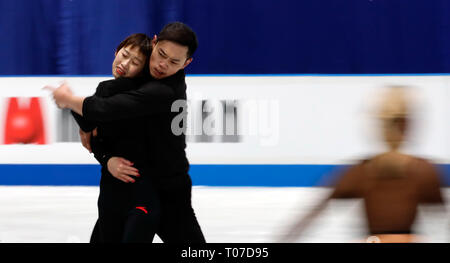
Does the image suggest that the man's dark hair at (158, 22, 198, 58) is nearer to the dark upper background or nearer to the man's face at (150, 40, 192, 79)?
the man's face at (150, 40, 192, 79)

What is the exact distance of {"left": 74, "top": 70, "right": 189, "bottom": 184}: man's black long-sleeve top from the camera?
2600mm

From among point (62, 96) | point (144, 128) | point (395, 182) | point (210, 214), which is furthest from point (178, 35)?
point (210, 214)

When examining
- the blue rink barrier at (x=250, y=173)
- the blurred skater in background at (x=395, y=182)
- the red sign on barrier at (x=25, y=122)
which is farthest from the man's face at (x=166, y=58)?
the red sign on barrier at (x=25, y=122)

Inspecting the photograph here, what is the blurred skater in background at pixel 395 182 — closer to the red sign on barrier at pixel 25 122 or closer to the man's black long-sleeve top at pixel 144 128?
the man's black long-sleeve top at pixel 144 128

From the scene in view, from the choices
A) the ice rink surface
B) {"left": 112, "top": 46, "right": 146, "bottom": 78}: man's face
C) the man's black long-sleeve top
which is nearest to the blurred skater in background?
the man's black long-sleeve top

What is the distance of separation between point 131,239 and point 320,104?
4761 mm

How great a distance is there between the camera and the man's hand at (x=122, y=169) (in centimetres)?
259

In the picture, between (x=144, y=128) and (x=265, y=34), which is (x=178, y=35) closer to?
(x=144, y=128)

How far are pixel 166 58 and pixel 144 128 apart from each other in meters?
0.27

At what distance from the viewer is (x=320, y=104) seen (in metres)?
7.09

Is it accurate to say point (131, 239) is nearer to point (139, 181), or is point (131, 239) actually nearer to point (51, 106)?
point (139, 181)

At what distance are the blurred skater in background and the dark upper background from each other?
5005 millimetres

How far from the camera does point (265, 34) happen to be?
721cm

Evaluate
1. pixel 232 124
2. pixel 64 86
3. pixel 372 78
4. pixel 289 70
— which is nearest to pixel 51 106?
pixel 232 124
